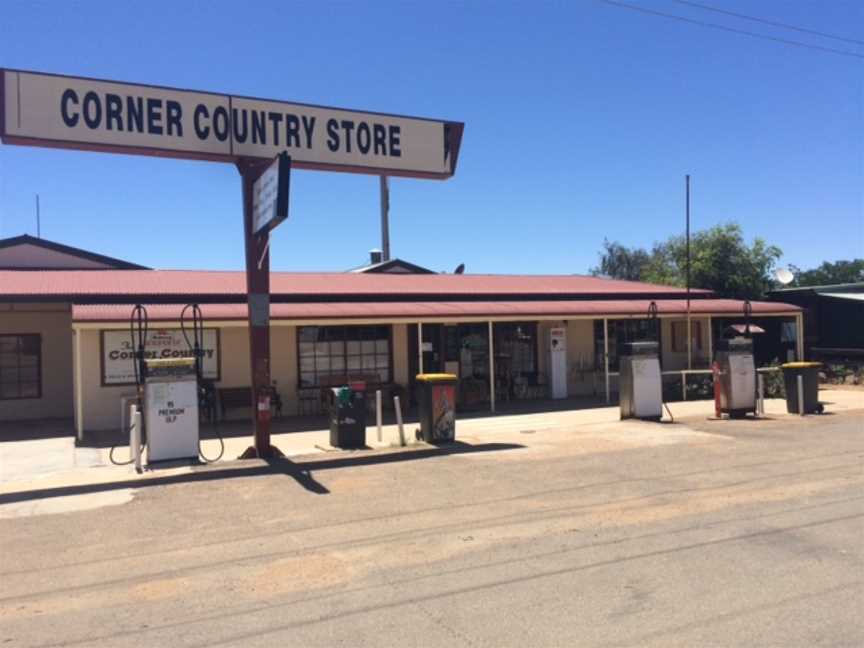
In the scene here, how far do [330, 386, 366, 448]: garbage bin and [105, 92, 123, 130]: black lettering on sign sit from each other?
16.9ft

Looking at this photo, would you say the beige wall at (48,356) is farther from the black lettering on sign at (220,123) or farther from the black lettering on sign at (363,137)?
the black lettering on sign at (363,137)

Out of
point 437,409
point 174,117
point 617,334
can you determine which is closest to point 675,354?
point 617,334

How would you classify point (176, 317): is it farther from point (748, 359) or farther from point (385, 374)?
point (748, 359)

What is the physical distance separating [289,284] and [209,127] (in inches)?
361

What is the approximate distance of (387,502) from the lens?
8.27 metres

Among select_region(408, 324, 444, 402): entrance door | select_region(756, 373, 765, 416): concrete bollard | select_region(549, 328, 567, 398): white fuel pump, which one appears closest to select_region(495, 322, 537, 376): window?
select_region(549, 328, 567, 398): white fuel pump

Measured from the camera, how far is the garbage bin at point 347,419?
1211 cm

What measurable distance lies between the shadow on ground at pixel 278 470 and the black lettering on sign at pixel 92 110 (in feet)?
16.4

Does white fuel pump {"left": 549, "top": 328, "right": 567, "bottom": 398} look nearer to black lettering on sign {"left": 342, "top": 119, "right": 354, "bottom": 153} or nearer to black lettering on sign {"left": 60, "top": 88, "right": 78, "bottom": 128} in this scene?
black lettering on sign {"left": 342, "top": 119, "right": 354, "bottom": 153}

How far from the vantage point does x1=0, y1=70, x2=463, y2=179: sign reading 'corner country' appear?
10320 mm

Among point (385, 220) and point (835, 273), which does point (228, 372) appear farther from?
point (835, 273)

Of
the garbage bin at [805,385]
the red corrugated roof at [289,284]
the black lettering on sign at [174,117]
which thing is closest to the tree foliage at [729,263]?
the red corrugated roof at [289,284]

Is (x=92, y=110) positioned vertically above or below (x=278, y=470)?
above

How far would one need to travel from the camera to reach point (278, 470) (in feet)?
33.9
